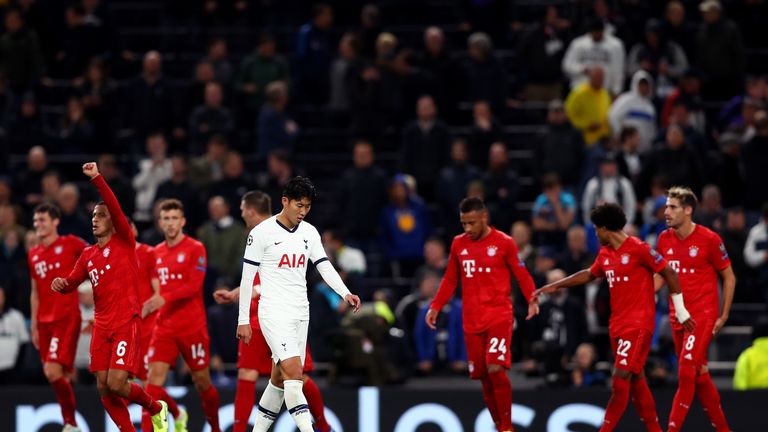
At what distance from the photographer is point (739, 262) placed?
20891 millimetres

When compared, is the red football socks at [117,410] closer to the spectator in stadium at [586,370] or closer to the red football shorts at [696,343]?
the red football shorts at [696,343]

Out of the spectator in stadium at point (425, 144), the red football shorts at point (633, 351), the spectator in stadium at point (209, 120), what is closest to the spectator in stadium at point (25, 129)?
the spectator in stadium at point (209, 120)

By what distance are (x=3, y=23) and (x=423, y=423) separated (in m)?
13.0

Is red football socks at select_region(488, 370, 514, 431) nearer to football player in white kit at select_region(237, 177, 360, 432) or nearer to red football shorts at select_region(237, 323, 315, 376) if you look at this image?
red football shorts at select_region(237, 323, 315, 376)

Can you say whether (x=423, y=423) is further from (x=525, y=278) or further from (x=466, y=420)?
(x=525, y=278)

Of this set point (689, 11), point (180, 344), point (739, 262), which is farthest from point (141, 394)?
point (689, 11)

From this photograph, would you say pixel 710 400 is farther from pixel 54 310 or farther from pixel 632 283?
pixel 54 310

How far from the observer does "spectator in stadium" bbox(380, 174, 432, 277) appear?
22.0 meters

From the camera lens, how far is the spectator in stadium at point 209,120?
23.7 metres

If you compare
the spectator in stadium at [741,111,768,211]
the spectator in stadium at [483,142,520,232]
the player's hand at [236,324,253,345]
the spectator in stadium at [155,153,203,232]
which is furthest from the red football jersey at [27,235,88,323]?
the spectator in stadium at [741,111,768,211]

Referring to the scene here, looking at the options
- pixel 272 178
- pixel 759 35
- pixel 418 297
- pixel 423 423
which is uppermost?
pixel 759 35

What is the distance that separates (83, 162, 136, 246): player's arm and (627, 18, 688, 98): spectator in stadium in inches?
480

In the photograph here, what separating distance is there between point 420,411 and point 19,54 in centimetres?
1158

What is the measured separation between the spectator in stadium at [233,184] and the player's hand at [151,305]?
6916 mm
